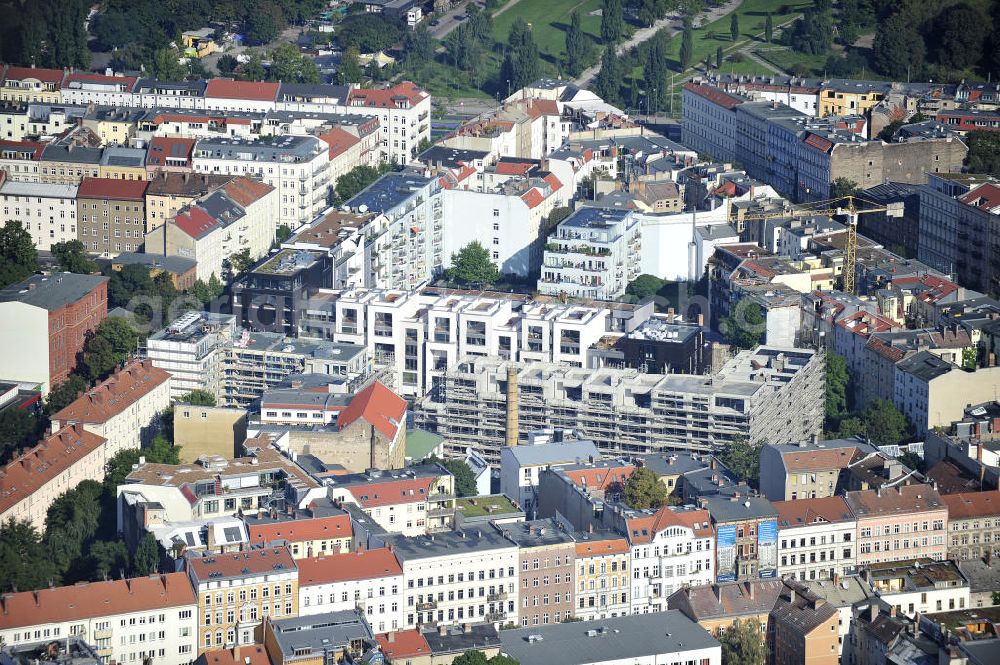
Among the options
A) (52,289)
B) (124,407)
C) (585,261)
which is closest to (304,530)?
(124,407)

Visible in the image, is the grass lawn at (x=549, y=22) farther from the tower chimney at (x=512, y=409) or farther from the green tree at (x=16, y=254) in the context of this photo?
the tower chimney at (x=512, y=409)

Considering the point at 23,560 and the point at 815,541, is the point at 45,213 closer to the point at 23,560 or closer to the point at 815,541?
the point at 23,560

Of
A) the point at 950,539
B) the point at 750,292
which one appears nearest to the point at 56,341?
the point at 750,292

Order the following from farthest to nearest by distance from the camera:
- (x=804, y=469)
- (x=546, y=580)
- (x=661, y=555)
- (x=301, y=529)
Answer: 1. (x=804, y=469)
2. (x=661, y=555)
3. (x=301, y=529)
4. (x=546, y=580)

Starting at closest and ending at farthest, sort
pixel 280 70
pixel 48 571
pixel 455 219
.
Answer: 1. pixel 48 571
2. pixel 455 219
3. pixel 280 70

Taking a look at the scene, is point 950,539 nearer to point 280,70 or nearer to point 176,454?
point 176,454
